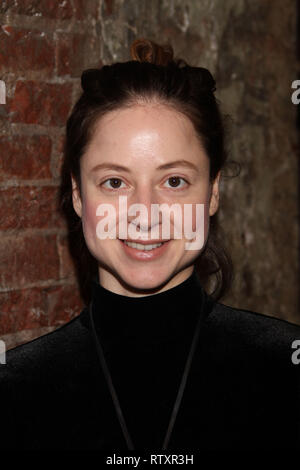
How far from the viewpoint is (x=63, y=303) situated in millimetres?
1515

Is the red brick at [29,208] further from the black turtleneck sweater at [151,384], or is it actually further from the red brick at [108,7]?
the red brick at [108,7]

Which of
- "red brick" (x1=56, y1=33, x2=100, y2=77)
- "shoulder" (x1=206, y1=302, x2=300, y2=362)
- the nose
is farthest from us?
"red brick" (x1=56, y1=33, x2=100, y2=77)

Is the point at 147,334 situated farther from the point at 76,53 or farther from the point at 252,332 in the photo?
the point at 76,53

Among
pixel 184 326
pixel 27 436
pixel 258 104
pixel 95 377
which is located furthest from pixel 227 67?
pixel 27 436

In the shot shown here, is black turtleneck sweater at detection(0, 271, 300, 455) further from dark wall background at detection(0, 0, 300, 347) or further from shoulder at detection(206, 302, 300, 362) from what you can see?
dark wall background at detection(0, 0, 300, 347)

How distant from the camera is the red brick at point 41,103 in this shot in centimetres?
138

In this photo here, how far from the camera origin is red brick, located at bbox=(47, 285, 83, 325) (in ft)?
4.89

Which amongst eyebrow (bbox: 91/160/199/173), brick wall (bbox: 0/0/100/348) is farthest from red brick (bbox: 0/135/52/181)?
eyebrow (bbox: 91/160/199/173)

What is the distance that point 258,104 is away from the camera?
184cm

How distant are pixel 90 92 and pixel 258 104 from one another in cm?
68

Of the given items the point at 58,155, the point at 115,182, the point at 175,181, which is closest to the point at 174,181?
the point at 175,181

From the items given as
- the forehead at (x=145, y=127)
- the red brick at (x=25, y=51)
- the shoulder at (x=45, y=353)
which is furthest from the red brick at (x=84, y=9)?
the shoulder at (x=45, y=353)

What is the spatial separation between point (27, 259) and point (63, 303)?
0.15 m
